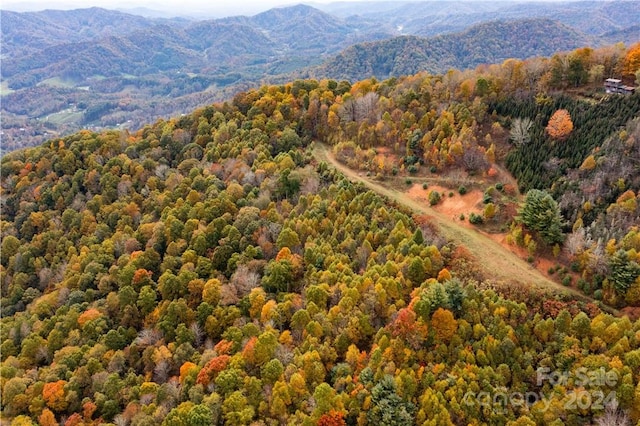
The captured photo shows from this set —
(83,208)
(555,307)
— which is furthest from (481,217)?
(83,208)

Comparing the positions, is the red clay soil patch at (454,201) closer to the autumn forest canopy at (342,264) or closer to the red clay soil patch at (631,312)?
the autumn forest canopy at (342,264)

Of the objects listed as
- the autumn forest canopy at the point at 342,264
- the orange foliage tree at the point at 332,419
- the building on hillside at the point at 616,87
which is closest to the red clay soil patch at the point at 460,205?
the autumn forest canopy at the point at 342,264

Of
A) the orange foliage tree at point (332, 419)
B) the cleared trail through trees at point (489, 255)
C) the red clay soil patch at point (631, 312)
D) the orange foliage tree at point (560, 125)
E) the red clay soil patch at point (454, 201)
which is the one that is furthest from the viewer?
the orange foliage tree at point (560, 125)

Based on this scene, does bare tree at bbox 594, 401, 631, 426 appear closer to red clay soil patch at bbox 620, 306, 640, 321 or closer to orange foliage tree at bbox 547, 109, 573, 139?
red clay soil patch at bbox 620, 306, 640, 321

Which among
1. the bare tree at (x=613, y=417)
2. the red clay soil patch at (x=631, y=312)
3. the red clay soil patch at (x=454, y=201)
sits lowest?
the bare tree at (x=613, y=417)

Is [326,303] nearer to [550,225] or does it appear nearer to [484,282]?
[484,282]

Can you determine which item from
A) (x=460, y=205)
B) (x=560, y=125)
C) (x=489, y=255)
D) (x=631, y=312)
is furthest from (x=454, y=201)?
(x=631, y=312)

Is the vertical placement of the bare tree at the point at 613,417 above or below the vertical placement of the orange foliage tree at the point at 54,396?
above
